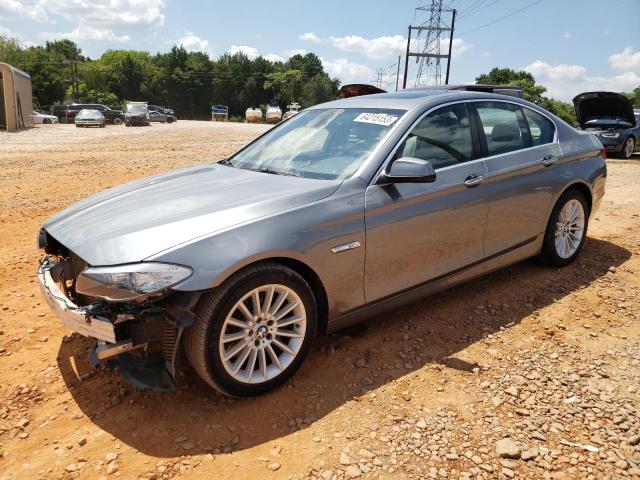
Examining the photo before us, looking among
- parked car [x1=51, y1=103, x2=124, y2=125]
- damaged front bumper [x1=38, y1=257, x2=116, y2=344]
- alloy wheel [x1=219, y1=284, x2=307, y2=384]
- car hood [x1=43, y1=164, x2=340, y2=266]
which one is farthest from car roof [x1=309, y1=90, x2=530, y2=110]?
parked car [x1=51, y1=103, x2=124, y2=125]

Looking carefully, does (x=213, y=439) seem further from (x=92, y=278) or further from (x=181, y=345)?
(x=92, y=278)

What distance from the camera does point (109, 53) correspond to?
117375 mm

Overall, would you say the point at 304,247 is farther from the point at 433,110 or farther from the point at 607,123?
the point at 607,123

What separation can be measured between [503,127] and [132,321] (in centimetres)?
327

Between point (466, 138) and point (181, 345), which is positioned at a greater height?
point (466, 138)

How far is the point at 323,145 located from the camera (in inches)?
141

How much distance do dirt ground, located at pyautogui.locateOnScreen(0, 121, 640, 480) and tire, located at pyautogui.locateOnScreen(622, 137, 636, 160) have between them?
13.1 m

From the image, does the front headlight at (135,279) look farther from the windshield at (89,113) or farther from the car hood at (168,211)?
the windshield at (89,113)

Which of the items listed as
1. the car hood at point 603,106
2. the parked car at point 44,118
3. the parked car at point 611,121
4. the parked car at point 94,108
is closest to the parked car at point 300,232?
the car hood at point 603,106

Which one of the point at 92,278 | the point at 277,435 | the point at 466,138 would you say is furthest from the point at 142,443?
the point at 466,138

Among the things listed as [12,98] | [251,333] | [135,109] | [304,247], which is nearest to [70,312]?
[251,333]

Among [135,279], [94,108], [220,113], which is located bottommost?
[135,279]

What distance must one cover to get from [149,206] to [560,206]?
3.57m

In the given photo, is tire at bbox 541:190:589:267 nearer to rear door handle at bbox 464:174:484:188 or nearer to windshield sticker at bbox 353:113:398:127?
rear door handle at bbox 464:174:484:188
